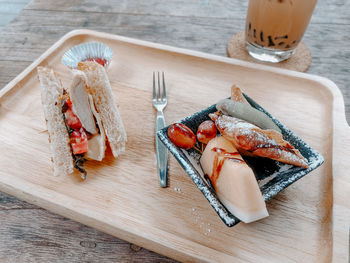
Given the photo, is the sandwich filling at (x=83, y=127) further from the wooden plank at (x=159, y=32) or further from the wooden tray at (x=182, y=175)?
the wooden plank at (x=159, y=32)

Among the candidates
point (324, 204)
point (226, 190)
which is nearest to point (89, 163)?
point (226, 190)

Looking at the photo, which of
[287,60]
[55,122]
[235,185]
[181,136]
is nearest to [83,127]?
[55,122]

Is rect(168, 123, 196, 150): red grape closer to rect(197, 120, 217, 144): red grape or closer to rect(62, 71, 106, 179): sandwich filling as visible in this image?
rect(197, 120, 217, 144): red grape

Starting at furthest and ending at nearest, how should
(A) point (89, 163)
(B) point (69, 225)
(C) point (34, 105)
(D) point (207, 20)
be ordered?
1. (D) point (207, 20)
2. (C) point (34, 105)
3. (A) point (89, 163)
4. (B) point (69, 225)

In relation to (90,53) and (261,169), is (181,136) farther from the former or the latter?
(90,53)

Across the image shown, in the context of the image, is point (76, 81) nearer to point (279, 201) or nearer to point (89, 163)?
point (89, 163)

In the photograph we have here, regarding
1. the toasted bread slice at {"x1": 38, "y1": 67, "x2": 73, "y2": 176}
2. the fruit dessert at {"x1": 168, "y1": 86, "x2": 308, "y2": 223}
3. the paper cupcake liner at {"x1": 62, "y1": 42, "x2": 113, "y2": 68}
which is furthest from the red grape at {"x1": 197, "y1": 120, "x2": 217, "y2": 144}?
the paper cupcake liner at {"x1": 62, "y1": 42, "x2": 113, "y2": 68}
